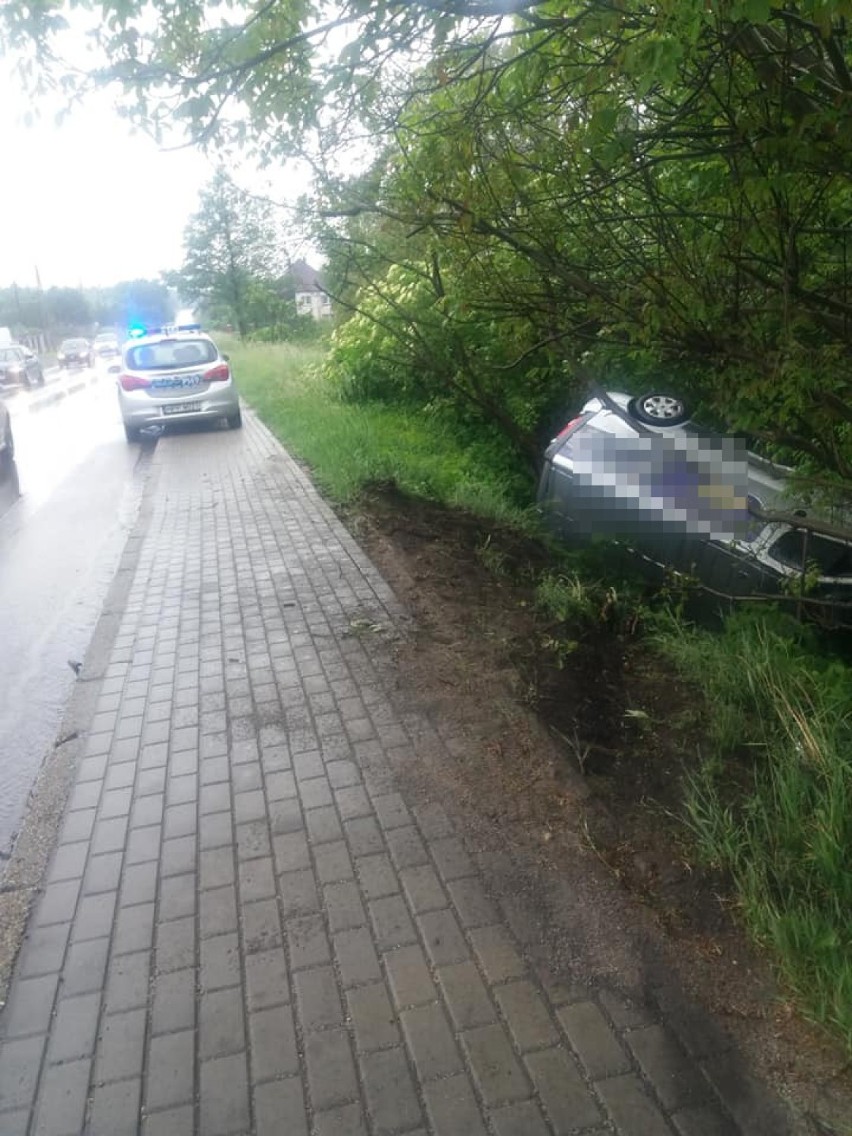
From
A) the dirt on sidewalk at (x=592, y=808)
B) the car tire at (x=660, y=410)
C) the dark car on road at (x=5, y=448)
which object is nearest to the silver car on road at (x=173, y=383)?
the dark car on road at (x=5, y=448)

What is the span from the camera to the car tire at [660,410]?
16.5 feet

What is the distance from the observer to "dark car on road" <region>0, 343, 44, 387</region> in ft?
114

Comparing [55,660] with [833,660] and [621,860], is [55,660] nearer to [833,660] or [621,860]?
[621,860]

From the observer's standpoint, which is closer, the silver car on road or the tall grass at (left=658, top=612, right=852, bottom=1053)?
the tall grass at (left=658, top=612, right=852, bottom=1053)

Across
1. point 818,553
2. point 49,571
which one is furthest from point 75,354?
point 818,553

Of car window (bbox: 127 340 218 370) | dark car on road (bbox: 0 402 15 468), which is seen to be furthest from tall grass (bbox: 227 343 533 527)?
dark car on road (bbox: 0 402 15 468)

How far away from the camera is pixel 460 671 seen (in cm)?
484

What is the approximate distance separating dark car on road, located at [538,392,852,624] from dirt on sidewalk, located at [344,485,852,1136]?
26.2 inches

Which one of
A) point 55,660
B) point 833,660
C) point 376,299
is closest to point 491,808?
point 833,660

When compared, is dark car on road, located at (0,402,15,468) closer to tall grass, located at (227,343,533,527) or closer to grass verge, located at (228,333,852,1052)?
tall grass, located at (227,343,533,527)

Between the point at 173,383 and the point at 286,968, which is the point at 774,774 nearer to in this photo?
the point at 286,968

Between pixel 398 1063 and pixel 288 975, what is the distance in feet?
1.64

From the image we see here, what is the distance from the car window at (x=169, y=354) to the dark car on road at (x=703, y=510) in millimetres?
11444

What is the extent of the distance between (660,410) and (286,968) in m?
3.71
